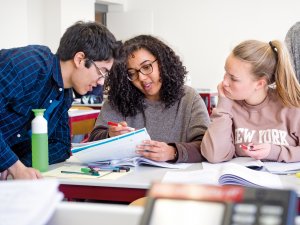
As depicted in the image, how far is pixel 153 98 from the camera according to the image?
5.99 feet

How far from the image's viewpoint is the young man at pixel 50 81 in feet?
4.54

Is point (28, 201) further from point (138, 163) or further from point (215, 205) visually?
point (138, 163)

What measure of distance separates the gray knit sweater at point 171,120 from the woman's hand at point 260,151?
276mm

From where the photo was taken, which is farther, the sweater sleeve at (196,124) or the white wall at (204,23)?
the white wall at (204,23)

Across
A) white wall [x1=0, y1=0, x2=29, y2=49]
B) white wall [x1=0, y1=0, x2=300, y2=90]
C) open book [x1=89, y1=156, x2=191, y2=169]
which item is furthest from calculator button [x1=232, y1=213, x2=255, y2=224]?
white wall [x1=0, y1=0, x2=300, y2=90]

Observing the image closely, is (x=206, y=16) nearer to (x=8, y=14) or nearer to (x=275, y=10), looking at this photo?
(x=275, y=10)

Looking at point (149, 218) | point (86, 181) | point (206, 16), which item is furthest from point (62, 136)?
point (206, 16)

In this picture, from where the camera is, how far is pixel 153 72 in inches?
69.3

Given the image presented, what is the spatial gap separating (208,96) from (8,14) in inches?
93.0

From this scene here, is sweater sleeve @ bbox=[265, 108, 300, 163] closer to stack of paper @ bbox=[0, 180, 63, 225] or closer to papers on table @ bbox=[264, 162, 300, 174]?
papers on table @ bbox=[264, 162, 300, 174]

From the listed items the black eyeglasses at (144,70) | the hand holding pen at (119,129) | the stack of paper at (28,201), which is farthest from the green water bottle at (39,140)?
the stack of paper at (28,201)

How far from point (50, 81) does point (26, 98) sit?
4.6 inches

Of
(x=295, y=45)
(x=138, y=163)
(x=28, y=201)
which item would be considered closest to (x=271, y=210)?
(x=28, y=201)

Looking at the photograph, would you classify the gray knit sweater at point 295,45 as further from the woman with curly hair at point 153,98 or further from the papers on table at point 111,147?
the papers on table at point 111,147
